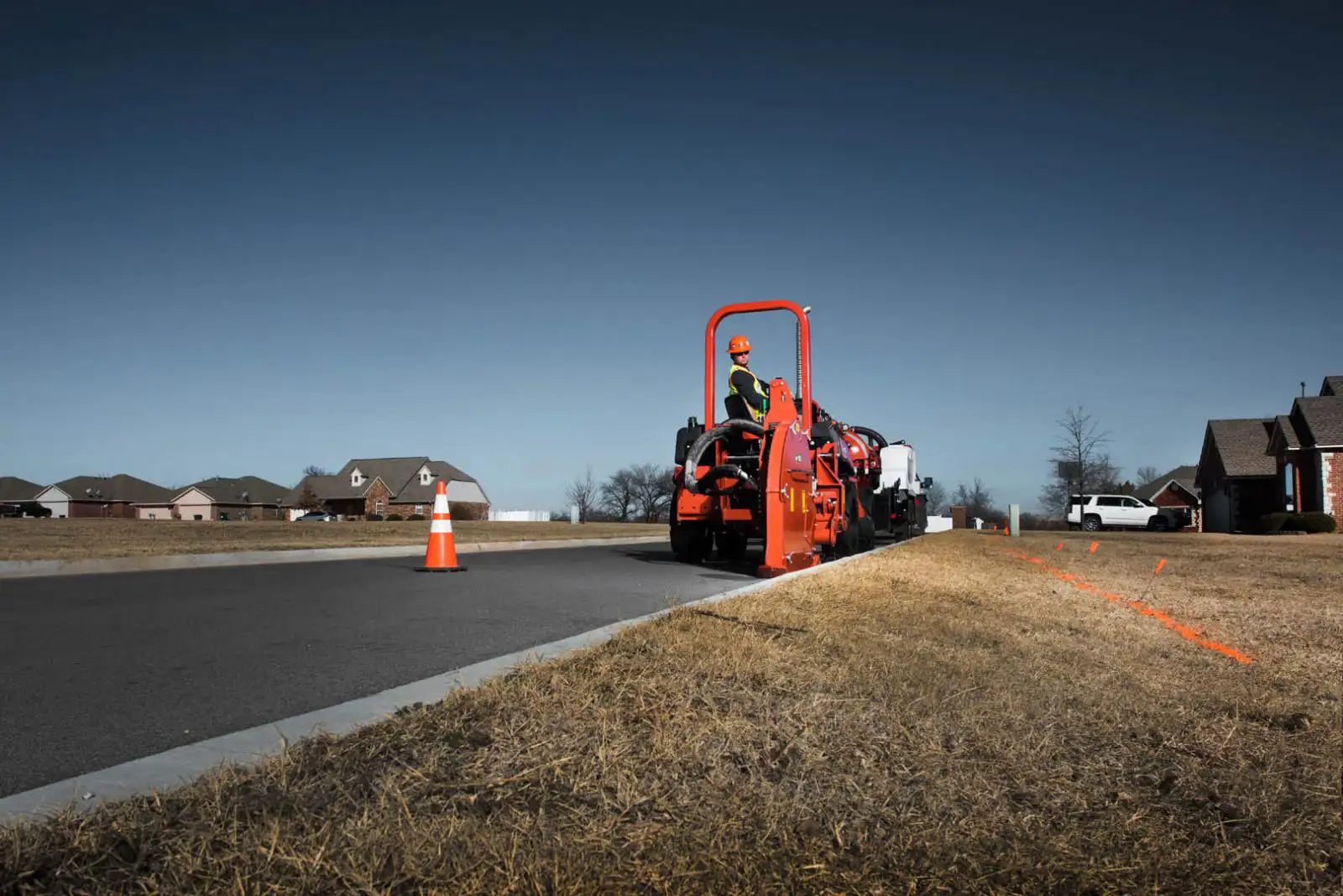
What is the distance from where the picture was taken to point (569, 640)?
5.10 metres

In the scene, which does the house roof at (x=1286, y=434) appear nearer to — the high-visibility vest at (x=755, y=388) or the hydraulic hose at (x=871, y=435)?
the hydraulic hose at (x=871, y=435)

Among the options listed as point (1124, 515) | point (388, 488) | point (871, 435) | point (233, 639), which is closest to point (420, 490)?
point (388, 488)

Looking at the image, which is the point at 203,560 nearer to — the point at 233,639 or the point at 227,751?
the point at 233,639

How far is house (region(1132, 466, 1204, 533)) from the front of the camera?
56.1m

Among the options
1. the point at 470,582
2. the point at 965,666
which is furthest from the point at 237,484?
the point at 965,666


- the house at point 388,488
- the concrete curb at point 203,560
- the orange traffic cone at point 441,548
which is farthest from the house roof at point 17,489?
the orange traffic cone at point 441,548

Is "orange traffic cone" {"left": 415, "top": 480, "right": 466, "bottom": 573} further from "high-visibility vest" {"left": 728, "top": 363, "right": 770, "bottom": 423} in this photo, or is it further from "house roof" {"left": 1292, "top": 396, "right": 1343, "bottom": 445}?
"house roof" {"left": 1292, "top": 396, "right": 1343, "bottom": 445}

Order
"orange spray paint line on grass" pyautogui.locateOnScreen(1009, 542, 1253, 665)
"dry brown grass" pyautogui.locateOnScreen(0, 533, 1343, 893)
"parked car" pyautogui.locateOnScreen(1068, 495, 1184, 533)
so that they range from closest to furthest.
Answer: "dry brown grass" pyautogui.locateOnScreen(0, 533, 1343, 893), "orange spray paint line on grass" pyautogui.locateOnScreen(1009, 542, 1253, 665), "parked car" pyautogui.locateOnScreen(1068, 495, 1184, 533)

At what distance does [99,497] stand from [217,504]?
42.6 feet

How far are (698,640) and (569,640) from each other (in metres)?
0.89

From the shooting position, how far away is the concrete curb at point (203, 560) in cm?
1092

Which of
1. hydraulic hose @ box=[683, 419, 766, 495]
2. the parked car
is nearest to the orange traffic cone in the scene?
hydraulic hose @ box=[683, 419, 766, 495]

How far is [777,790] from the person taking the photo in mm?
2486

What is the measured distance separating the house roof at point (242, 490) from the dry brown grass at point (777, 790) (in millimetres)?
108678
